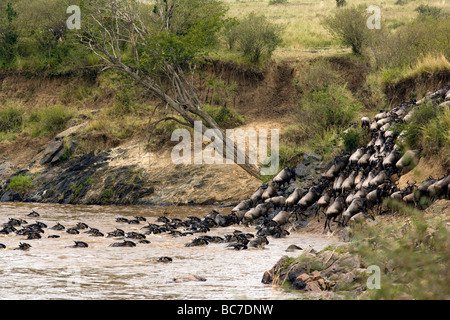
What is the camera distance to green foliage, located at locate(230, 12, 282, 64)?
30125 millimetres

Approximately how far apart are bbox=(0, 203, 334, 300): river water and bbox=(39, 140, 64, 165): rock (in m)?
10.0

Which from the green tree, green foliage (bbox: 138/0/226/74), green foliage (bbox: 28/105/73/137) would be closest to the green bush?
green foliage (bbox: 138/0/226/74)

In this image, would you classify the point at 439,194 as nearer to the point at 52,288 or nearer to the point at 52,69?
the point at 52,288

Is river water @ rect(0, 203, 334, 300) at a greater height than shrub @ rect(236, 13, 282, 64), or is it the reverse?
shrub @ rect(236, 13, 282, 64)

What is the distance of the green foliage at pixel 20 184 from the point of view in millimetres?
24609

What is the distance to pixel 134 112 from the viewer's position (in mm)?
27766

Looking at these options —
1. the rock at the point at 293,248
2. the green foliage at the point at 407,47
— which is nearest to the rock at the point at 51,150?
the green foliage at the point at 407,47

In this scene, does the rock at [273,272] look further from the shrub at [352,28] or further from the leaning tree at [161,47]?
the shrub at [352,28]

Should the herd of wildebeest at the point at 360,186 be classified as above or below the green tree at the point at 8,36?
below

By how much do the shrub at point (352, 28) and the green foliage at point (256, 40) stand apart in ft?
10.1

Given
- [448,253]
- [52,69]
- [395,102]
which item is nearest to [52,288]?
[448,253]

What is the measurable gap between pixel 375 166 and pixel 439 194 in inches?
125

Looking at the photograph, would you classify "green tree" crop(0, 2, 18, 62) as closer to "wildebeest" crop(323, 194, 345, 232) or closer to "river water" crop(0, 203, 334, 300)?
"river water" crop(0, 203, 334, 300)

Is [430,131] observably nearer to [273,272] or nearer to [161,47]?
[273,272]
